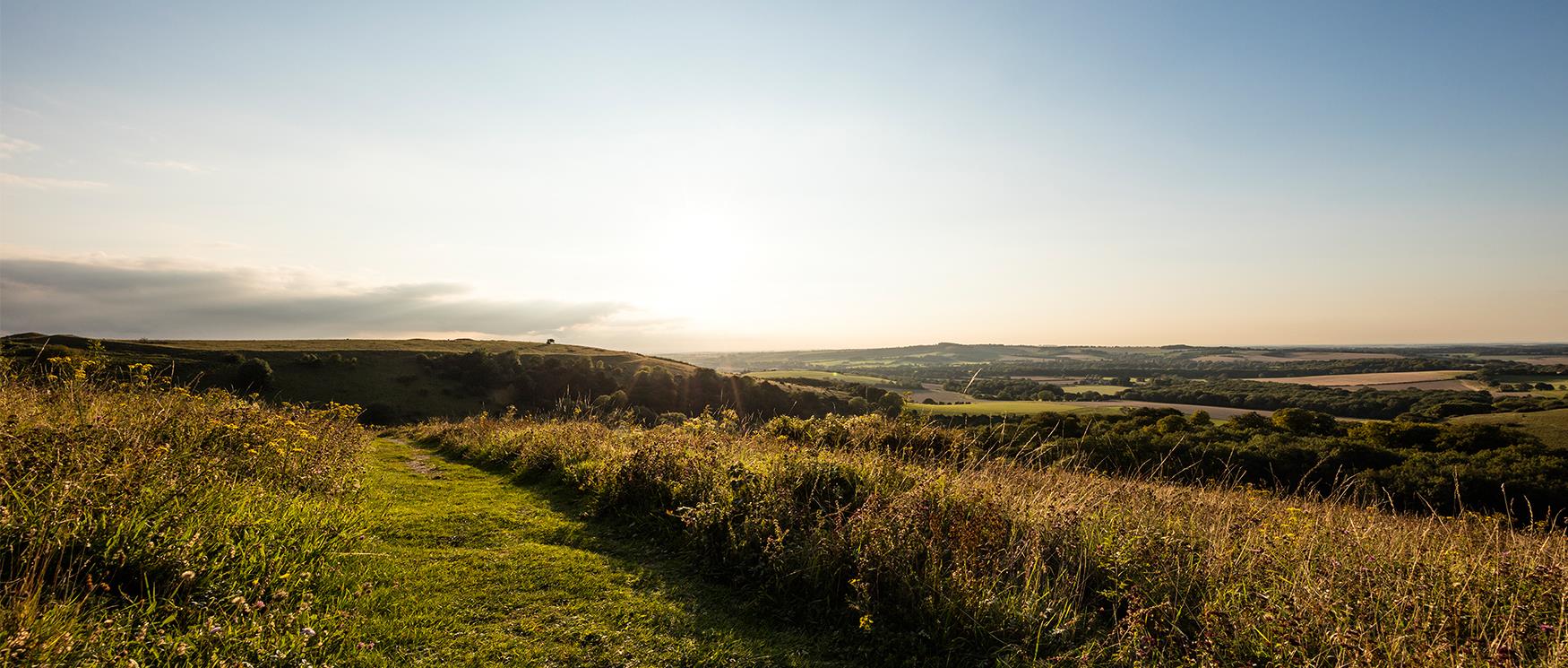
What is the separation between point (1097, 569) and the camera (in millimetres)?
5301

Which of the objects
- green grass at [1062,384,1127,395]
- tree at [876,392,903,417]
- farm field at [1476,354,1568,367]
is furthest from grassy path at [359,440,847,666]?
farm field at [1476,354,1568,367]

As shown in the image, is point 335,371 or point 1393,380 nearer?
point 1393,380

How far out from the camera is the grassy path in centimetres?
420

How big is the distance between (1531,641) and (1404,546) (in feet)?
5.48

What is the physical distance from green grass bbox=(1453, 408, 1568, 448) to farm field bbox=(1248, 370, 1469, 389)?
1551 centimetres

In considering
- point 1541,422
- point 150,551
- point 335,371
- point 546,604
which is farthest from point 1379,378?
point 335,371

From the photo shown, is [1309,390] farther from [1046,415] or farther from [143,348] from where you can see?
[143,348]

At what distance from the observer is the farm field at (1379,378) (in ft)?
150

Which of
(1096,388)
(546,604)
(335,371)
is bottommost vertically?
(1096,388)

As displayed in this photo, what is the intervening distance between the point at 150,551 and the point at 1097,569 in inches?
291

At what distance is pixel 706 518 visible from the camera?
6.56 meters

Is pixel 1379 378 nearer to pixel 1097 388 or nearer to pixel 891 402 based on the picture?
pixel 1097 388

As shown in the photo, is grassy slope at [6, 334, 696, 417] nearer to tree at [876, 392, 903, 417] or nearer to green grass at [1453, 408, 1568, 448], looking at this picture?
tree at [876, 392, 903, 417]

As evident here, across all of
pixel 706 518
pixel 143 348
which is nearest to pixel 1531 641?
pixel 706 518
